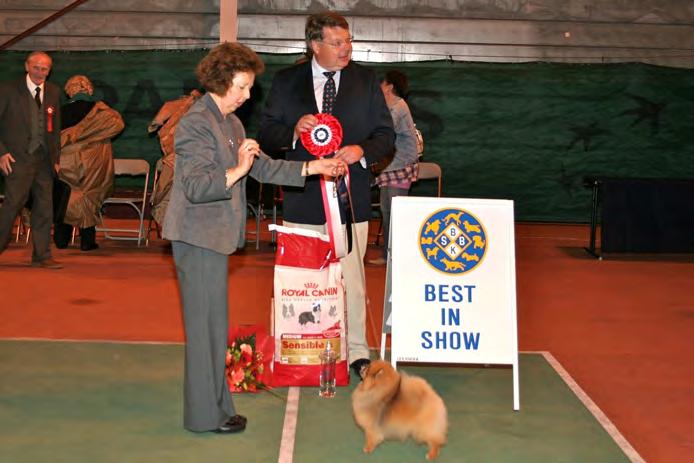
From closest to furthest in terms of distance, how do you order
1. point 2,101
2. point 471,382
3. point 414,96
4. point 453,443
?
point 453,443, point 471,382, point 2,101, point 414,96

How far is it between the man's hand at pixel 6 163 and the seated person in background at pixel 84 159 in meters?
1.50

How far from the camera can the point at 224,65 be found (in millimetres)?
4281

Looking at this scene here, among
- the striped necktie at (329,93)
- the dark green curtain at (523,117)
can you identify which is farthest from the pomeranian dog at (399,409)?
the dark green curtain at (523,117)

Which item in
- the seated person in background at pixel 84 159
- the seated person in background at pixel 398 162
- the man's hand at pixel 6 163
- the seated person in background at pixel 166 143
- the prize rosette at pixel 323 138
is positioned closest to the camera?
the prize rosette at pixel 323 138

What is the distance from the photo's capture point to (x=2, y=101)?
9.42m

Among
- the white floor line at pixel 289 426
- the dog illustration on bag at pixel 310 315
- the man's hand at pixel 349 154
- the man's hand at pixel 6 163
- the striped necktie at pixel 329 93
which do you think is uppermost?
the striped necktie at pixel 329 93

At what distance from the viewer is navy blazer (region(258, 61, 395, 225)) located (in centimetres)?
561

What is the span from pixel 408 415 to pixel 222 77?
63.3 inches

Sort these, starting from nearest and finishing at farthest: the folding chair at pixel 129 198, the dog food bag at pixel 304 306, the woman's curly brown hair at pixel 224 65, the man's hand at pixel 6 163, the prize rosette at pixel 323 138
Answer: the woman's curly brown hair at pixel 224 65, the prize rosette at pixel 323 138, the dog food bag at pixel 304 306, the man's hand at pixel 6 163, the folding chair at pixel 129 198

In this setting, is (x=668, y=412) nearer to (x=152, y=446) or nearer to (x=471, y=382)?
(x=471, y=382)

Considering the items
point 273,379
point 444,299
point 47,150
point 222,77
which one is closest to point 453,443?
point 444,299

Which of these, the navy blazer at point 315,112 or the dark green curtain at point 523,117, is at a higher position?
the dark green curtain at point 523,117

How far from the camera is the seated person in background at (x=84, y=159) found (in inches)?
430

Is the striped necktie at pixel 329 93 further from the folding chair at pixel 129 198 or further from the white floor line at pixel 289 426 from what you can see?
the folding chair at pixel 129 198
